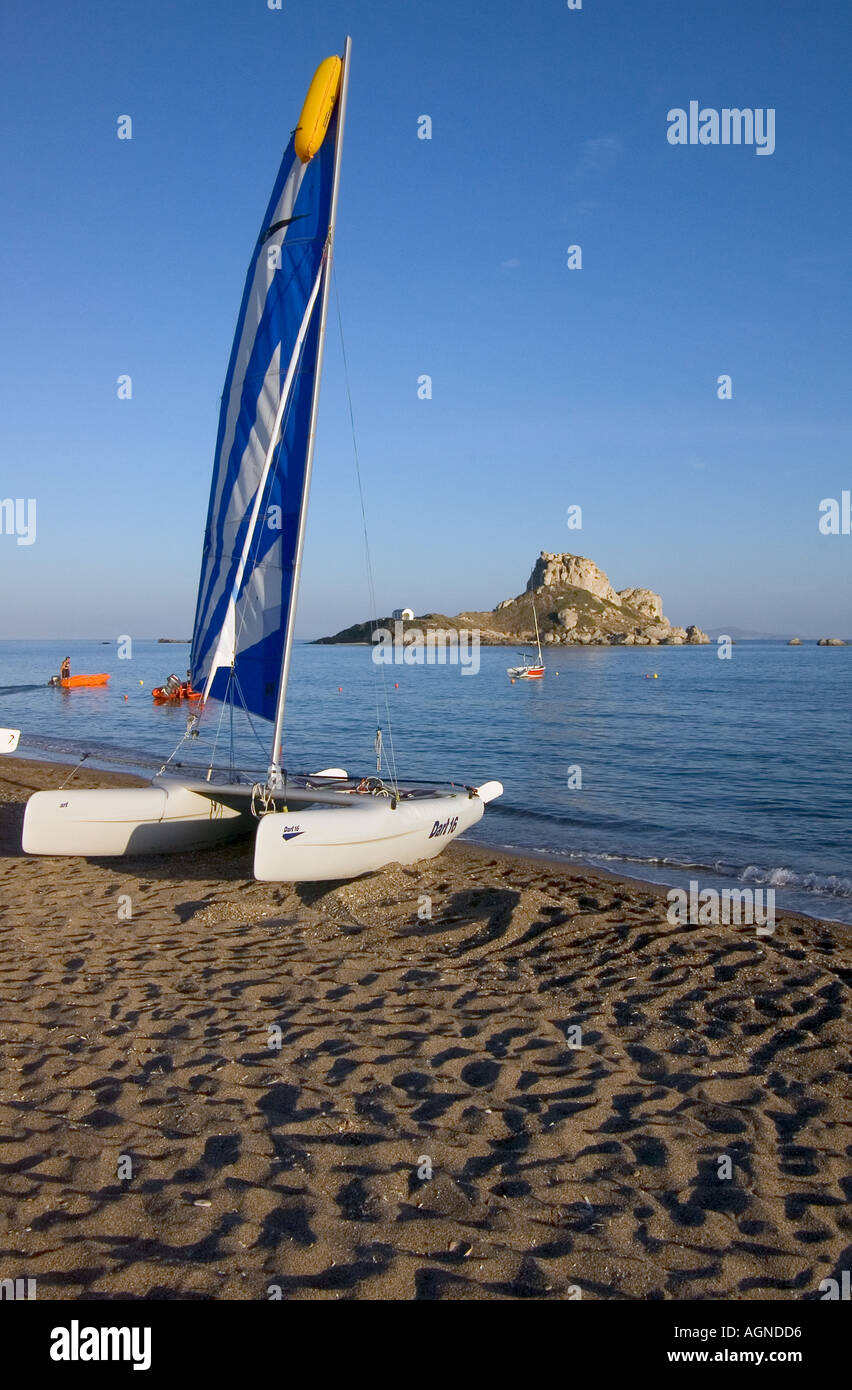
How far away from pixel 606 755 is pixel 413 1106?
23265mm

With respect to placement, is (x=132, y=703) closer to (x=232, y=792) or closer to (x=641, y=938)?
(x=232, y=792)

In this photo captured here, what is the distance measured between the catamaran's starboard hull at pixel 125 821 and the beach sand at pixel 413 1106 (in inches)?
58.2

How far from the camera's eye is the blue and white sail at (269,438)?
1050cm

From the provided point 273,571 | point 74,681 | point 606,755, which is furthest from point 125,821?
point 74,681

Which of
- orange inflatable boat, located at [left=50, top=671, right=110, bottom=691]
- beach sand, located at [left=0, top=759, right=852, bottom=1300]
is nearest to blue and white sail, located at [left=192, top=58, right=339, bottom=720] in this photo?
beach sand, located at [left=0, top=759, right=852, bottom=1300]

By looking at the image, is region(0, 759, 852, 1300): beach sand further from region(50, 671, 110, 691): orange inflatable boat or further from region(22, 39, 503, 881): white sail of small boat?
region(50, 671, 110, 691): orange inflatable boat

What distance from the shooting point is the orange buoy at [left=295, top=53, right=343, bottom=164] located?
1033cm

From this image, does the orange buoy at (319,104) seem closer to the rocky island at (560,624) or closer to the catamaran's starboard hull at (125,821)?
the catamaran's starboard hull at (125,821)

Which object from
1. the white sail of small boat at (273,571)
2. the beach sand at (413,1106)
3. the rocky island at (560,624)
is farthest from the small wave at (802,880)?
the rocky island at (560,624)

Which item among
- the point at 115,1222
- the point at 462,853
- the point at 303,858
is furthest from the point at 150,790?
the point at 115,1222

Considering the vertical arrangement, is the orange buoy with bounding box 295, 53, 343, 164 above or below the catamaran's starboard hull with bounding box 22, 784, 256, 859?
above

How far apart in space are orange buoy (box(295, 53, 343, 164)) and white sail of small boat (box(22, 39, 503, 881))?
0.05 ft
